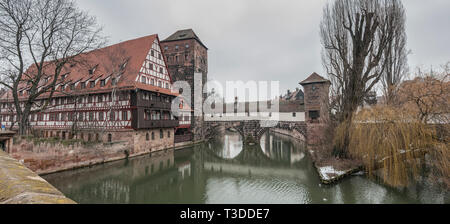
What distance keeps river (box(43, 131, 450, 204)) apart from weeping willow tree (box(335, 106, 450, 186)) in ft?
3.64

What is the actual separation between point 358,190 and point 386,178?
4.10 ft

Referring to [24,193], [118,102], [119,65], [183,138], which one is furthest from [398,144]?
[183,138]

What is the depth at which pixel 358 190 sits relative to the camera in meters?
9.48

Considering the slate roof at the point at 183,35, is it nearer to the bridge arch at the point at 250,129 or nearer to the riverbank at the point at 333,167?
the bridge arch at the point at 250,129

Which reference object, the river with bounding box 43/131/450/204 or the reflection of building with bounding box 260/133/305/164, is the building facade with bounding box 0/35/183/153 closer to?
the river with bounding box 43/131/450/204

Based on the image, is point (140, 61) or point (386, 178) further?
point (140, 61)

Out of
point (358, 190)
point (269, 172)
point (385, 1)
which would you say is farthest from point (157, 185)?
point (385, 1)

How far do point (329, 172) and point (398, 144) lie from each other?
3.82 meters

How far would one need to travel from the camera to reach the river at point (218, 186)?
8.84 metres

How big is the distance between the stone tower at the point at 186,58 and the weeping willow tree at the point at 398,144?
2163 centimetres

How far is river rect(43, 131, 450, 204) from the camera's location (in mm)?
8844

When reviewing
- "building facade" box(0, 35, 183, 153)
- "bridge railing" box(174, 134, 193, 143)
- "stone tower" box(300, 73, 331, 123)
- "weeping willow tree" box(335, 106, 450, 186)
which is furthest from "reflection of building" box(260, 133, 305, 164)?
"building facade" box(0, 35, 183, 153)
